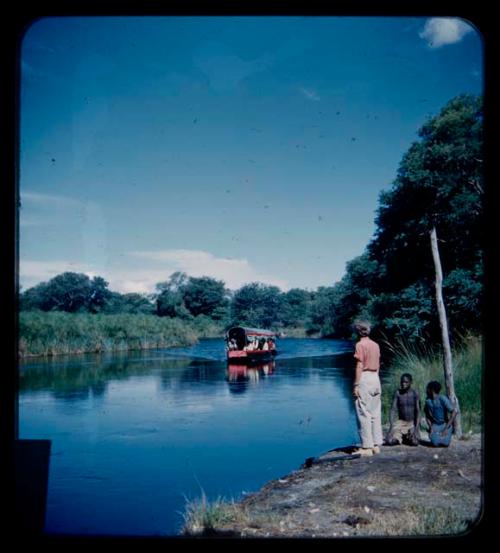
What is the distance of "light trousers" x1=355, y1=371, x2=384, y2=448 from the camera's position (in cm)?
451

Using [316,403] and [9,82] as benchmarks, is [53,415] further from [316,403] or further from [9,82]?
[9,82]

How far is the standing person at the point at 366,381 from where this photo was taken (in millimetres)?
4406

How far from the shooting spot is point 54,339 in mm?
15672

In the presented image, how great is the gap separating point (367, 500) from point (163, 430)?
6.31 meters

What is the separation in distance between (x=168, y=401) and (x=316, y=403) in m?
3.24

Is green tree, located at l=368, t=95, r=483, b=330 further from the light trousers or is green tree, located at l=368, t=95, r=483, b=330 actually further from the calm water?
the light trousers

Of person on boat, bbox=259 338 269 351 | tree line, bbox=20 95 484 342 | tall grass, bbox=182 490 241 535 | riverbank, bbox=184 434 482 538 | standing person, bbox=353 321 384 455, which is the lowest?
tall grass, bbox=182 490 241 535

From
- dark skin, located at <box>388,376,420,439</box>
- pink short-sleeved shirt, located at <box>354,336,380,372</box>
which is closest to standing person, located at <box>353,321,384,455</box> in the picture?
pink short-sleeved shirt, located at <box>354,336,380,372</box>

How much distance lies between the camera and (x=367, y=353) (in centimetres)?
441

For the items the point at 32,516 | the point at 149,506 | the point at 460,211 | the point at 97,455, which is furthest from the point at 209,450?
the point at 460,211

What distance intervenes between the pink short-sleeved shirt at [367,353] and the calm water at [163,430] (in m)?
1.83

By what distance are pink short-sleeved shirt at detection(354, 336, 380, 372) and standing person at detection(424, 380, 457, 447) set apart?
641 mm

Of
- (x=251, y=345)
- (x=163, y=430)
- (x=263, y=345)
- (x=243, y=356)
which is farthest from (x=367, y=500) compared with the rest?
(x=263, y=345)

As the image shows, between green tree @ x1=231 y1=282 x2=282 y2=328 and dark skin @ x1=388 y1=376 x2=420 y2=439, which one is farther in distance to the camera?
green tree @ x1=231 y1=282 x2=282 y2=328
